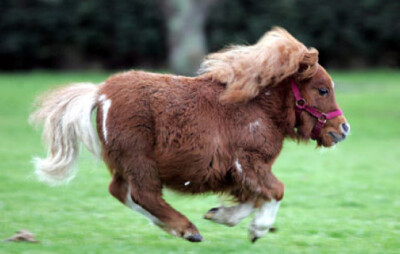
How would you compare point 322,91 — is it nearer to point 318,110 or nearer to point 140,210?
point 318,110

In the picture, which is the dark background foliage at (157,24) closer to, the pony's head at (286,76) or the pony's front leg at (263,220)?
the pony's head at (286,76)

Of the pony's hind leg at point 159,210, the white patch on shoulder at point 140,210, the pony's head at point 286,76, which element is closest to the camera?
the pony's hind leg at point 159,210

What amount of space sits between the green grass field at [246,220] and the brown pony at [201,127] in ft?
1.22

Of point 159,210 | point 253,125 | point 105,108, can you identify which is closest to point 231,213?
point 159,210

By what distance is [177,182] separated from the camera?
5727 millimetres

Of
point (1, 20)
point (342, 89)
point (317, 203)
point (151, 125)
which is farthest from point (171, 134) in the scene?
point (1, 20)

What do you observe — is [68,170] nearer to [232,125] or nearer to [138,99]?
[138,99]

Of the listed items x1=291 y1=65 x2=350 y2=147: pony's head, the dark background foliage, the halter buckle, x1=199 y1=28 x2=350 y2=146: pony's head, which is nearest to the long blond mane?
x1=199 y1=28 x2=350 y2=146: pony's head

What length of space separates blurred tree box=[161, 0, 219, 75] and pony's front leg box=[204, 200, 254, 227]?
15.8m

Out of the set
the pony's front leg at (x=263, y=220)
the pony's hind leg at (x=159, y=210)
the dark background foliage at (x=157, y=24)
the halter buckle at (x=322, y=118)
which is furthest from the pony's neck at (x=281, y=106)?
the dark background foliage at (x=157, y=24)

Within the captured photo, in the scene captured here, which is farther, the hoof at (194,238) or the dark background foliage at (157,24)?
the dark background foliage at (157,24)

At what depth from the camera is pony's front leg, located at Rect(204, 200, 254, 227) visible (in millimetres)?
5770

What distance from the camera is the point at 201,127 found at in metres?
5.65

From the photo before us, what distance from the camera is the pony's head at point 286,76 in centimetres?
586
